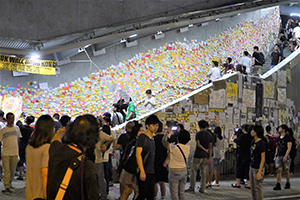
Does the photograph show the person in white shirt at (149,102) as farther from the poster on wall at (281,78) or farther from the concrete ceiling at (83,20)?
the poster on wall at (281,78)

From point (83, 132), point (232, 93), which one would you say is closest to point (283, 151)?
point (232, 93)

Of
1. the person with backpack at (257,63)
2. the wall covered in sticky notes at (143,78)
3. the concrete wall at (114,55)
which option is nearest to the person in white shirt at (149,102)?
the wall covered in sticky notes at (143,78)

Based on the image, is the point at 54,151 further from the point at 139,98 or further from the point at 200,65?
the point at 200,65

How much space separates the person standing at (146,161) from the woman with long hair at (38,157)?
6.80 feet

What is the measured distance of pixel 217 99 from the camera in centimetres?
1218

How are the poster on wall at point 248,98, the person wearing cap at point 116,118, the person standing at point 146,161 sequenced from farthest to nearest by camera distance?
the poster on wall at point 248,98 → the person wearing cap at point 116,118 → the person standing at point 146,161

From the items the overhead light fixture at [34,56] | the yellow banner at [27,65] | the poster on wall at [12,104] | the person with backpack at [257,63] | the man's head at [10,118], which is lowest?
the man's head at [10,118]

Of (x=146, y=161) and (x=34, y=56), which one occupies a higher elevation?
(x=34, y=56)

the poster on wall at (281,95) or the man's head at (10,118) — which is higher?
the poster on wall at (281,95)

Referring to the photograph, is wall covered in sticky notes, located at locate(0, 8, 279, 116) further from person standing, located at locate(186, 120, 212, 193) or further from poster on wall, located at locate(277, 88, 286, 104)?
person standing, located at locate(186, 120, 212, 193)

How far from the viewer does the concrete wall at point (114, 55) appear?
40.9 ft

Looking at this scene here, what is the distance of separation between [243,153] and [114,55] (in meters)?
6.27

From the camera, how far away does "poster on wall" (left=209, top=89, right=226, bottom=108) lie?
12.1 meters

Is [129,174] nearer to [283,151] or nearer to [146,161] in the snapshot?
[146,161]
